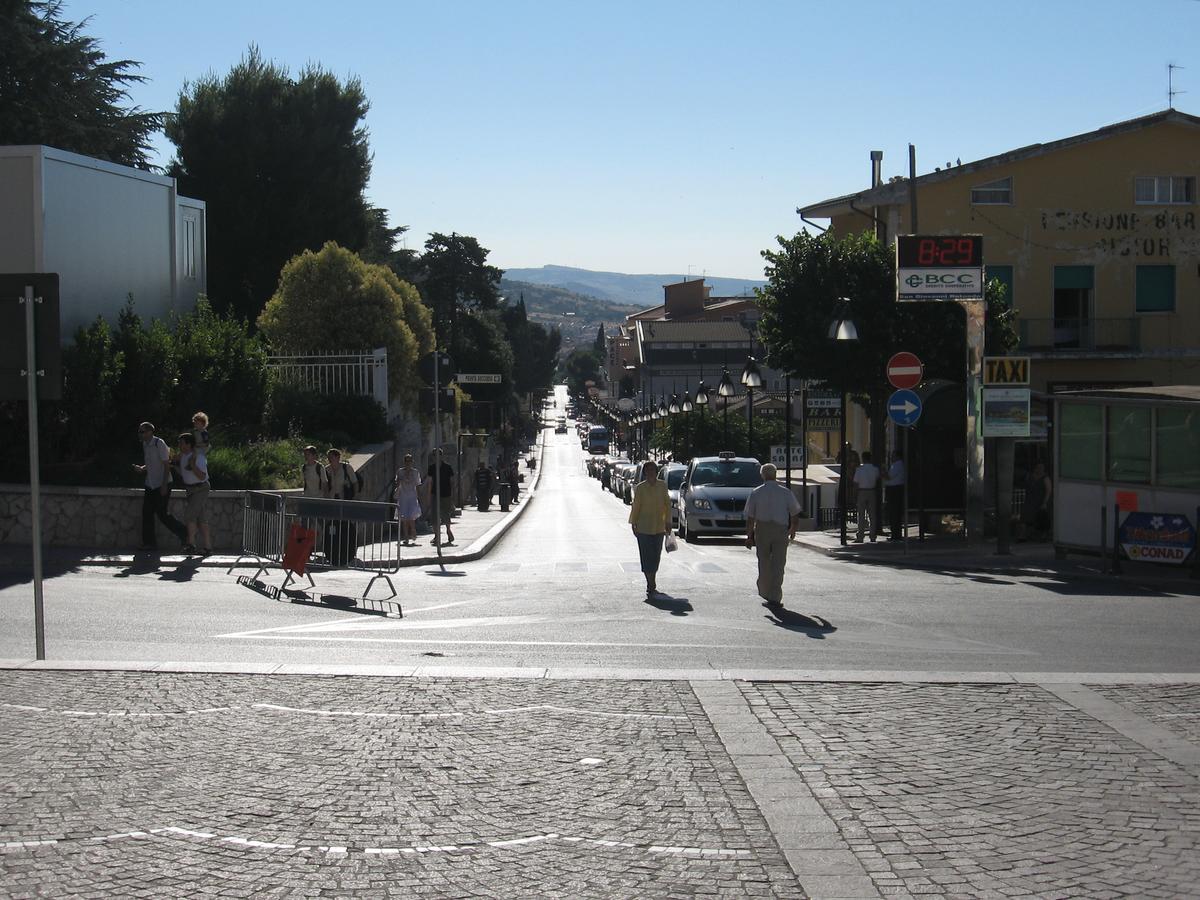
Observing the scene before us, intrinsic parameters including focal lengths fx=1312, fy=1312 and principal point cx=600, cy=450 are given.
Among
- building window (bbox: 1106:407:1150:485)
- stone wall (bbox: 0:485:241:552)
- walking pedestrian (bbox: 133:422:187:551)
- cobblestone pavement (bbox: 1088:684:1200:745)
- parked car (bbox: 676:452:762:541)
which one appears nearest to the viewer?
cobblestone pavement (bbox: 1088:684:1200:745)

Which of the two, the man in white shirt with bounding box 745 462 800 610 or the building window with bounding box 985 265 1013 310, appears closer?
the man in white shirt with bounding box 745 462 800 610

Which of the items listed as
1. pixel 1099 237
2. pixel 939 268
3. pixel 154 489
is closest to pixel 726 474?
pixel 939 268

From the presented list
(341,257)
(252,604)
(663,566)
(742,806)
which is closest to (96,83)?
(341,257)

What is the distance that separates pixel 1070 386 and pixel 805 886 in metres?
36.9

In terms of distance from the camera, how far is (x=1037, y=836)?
20.3 ft

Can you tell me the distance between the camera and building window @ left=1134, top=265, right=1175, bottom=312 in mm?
39094

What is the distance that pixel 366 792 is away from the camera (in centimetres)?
673

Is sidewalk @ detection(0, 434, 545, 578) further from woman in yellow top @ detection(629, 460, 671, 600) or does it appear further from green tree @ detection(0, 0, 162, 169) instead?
green tree @ detection(0, 0, 162, 169)

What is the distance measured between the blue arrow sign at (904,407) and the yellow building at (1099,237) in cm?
1825

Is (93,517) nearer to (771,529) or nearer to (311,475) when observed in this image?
(311,475)

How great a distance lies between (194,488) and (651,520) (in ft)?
21.7

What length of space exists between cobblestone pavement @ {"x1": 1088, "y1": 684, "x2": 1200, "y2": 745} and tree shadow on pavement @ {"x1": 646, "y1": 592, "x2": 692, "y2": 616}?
5.18m

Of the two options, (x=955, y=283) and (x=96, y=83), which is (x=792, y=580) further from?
(x=96, y=83)

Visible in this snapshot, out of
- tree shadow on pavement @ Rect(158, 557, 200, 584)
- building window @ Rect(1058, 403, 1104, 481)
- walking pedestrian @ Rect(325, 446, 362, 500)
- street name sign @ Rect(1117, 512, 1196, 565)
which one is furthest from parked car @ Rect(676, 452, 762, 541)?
tree shadow on pavement @ Rect(158, 557, 200, 584)
